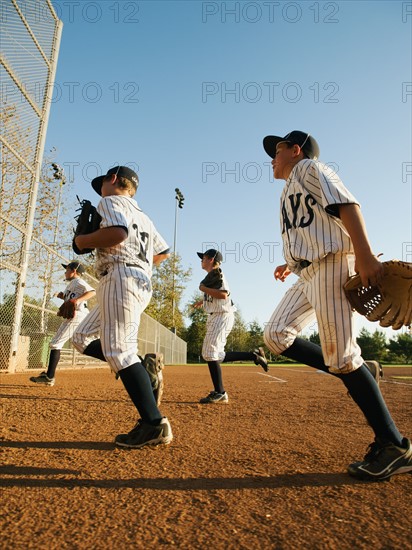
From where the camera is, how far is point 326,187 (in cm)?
210

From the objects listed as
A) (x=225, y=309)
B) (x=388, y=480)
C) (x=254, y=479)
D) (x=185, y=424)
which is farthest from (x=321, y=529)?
(x=225, y=309)

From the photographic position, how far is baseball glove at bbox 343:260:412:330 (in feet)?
6.68

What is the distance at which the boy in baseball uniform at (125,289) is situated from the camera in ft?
7.84

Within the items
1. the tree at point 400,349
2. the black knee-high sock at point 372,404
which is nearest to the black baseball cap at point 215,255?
the black knee-high sock at point 372,404

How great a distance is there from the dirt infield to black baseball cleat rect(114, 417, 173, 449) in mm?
57

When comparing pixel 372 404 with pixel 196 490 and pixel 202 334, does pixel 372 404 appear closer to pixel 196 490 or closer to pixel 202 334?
pixel 196 490

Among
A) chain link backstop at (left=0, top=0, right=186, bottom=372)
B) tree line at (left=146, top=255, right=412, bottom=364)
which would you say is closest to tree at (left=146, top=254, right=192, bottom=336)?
tree line at (left=146, top=255, right=412, bottom=364)

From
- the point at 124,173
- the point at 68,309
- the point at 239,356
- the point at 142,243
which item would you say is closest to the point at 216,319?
the point at 239,356

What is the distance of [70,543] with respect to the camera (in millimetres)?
1213

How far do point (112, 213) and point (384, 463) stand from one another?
6.64ft

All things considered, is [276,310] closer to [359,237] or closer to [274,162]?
[359,237]

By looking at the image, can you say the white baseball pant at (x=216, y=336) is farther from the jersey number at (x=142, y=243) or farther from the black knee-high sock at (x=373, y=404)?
the black knee-high sock at (x=373, y=404)

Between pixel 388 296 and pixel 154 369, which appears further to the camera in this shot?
pixel 154 369

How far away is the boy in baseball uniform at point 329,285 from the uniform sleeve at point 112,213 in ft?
3.31
